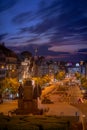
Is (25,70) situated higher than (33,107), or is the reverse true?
(25,70)

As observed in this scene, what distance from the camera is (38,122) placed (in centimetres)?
2172

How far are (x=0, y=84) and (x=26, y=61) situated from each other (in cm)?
5245

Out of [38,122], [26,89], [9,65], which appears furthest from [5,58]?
[38,122]

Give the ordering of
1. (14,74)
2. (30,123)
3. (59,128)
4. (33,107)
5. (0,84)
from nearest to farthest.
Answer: (59,128), (30,123), (33,107), (0,84), (14,74)

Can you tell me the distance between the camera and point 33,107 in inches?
1729

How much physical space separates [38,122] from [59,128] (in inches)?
86.0

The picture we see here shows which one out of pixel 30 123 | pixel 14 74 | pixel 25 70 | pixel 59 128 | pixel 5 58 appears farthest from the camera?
pixel 25 70

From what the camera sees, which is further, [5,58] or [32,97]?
[5,58]

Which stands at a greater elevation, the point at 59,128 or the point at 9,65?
the point at 9,65

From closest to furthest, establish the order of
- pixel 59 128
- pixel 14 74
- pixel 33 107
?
pixel 59 128
pixel 33 107
pixel 14 74

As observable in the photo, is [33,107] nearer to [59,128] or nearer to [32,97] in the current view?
[32,97]

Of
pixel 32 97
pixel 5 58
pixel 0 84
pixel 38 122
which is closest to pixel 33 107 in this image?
pixel 32 97

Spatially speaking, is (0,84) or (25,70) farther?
(25,70)

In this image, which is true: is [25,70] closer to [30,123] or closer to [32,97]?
[32,97]
